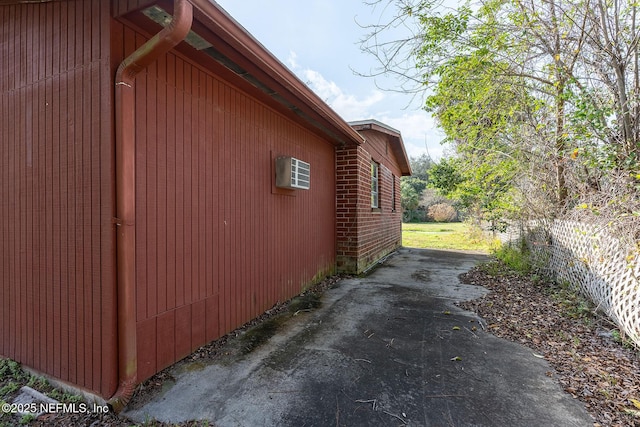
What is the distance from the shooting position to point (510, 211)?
6.75 meters

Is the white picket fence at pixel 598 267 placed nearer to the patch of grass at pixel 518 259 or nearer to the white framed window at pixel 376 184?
the patch of grass at pixel 518 259

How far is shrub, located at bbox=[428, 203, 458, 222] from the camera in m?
26.8

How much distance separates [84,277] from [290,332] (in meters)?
1.85

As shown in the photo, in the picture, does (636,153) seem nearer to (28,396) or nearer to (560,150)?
(560,150)

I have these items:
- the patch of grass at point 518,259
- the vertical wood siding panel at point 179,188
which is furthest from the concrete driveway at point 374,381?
the patch of grass at point 518,259

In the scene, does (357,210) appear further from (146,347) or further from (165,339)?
(146,347)

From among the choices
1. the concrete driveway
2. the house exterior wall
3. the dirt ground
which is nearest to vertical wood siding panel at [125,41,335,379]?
the concrete driveway

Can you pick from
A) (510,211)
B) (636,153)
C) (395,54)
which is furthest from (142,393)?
(510,211)

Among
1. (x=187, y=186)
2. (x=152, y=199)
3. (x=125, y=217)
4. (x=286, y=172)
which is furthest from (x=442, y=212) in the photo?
(x=125, y=217)

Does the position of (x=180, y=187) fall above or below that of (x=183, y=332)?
above

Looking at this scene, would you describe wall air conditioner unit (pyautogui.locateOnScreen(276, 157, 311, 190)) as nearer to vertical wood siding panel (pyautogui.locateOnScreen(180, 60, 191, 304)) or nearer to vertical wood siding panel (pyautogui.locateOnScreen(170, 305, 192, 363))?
vertical wood siding panel (pyautogui.locateOnScreen(180, 60, 191, 304))

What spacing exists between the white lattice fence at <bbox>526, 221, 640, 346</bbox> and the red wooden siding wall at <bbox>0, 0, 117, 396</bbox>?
425 cm

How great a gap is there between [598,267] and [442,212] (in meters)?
25.0

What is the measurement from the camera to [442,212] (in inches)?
1062
